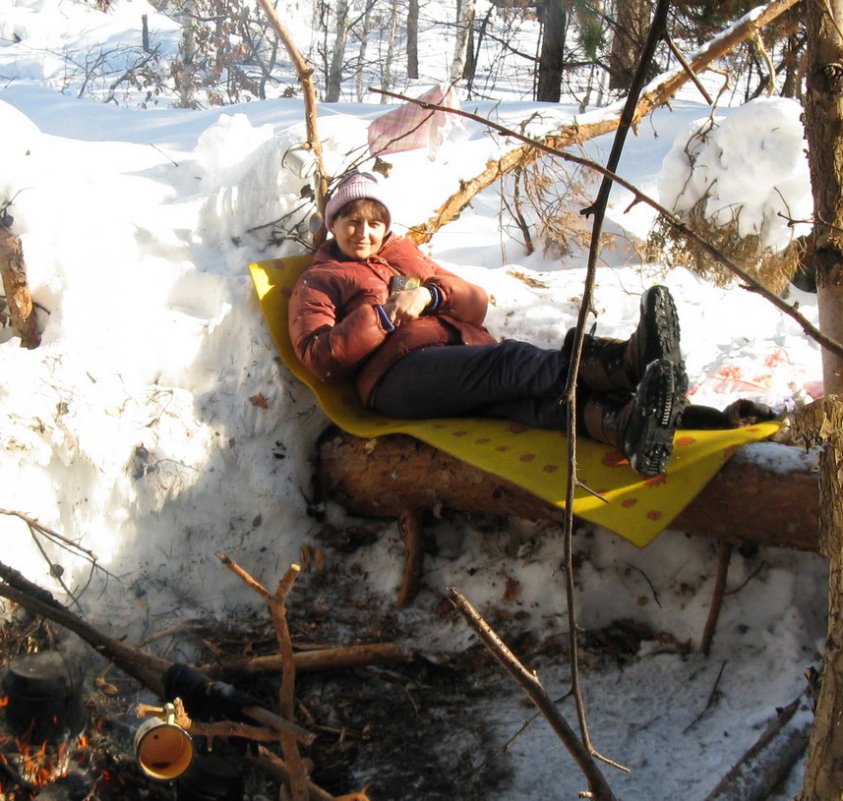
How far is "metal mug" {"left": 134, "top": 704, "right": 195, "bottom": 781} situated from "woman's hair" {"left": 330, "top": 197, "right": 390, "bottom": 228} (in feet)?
6.77

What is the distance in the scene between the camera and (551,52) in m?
8.21

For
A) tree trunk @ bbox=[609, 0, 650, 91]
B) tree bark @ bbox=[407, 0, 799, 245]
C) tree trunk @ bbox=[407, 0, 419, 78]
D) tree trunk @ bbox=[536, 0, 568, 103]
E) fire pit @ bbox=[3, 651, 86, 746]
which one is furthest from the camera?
tree trunk @ bbox=[407, 0, 419, 78]

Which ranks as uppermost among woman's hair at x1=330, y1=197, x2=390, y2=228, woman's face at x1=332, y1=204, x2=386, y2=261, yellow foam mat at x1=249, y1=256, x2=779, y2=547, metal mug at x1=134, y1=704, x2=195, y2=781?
woman's hair at x1=330, y1=197, x2=390, y2=228

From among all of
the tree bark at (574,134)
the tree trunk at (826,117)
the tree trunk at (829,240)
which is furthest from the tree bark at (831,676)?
the tree bark at (574,134)

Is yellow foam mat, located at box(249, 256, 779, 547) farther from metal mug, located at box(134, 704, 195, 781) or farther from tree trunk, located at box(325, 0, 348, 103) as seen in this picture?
tree trunk, located at box(325, 0, 348, 103)

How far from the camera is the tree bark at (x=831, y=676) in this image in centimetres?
129

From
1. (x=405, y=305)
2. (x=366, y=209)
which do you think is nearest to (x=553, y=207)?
(x=366, y=209)

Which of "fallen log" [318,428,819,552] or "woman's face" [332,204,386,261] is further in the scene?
"woman's face" [332,204,386,261]

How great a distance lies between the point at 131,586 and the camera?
2.78 metres

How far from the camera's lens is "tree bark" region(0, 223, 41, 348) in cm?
321

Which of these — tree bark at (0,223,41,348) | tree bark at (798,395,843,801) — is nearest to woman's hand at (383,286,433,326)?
tree bark at (0,223,41,348)

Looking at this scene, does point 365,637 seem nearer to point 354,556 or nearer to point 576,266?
point 354,556

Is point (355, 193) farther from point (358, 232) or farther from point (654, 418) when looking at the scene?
point (654, 418)

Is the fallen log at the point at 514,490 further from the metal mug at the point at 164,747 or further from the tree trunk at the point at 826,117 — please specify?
the metal mug at the point at 164,747
